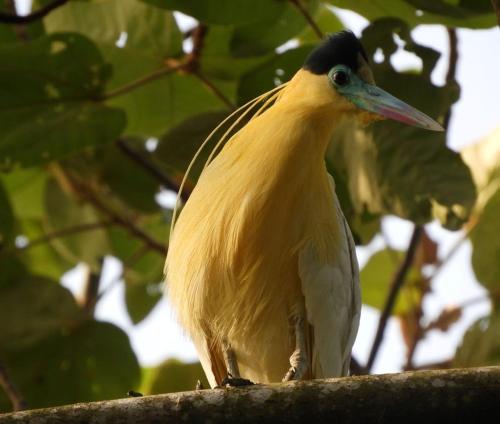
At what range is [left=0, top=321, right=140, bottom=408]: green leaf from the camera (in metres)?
4.73

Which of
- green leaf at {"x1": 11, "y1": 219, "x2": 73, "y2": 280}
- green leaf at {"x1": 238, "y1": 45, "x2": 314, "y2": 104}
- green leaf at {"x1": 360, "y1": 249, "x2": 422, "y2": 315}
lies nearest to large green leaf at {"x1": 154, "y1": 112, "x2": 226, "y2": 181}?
green leaf at {"x1": 238, "y1": 45, "x2": 314, "y2": 104}

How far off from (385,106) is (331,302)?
616 mm

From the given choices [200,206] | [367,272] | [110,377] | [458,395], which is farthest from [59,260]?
[458,395]

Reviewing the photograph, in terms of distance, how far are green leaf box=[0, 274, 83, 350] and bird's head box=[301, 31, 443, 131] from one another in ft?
5.55

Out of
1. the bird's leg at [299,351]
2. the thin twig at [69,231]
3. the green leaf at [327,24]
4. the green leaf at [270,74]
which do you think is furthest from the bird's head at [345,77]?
the thin twig at [69,231]

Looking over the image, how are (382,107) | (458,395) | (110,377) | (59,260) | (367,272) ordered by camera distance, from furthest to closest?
(59,260) → (367,272) → (110,377) → (382,107) → (458,395)

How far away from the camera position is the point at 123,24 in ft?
14.3

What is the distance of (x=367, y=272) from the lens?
5191mm

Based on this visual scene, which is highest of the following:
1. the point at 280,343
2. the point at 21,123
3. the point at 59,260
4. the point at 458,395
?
the point at 458,395

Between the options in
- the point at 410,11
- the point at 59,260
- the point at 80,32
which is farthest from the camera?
the point at 59,260

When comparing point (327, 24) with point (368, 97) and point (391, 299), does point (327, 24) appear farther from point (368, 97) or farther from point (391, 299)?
point (368, 97)

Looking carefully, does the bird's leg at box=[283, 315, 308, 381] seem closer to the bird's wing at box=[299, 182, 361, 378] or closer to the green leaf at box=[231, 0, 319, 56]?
the bird's wing at box=[299, 182, 361, 378]

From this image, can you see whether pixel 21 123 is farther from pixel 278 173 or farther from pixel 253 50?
pixel 278 173

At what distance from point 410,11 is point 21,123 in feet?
4.86
